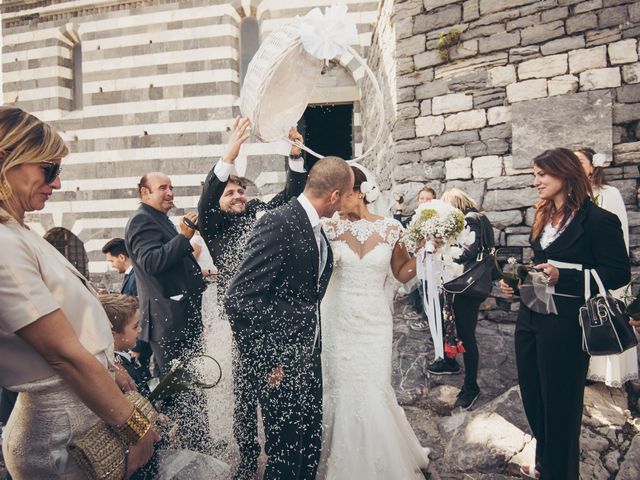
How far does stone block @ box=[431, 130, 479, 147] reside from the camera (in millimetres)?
6090

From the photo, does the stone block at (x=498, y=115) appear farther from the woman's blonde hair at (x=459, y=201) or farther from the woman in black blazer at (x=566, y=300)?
the woman in black blazer at (x=566, y=300)

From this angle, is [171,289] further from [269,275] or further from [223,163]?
[269,275]

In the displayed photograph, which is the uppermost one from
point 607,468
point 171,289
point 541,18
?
point 541,18

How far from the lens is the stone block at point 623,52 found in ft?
17.1

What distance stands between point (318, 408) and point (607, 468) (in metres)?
2.24

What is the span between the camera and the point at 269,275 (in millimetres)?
2367

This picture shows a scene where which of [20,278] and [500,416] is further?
[500,416]

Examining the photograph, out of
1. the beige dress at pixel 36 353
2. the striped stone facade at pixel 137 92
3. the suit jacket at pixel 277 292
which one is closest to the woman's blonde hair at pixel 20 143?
the beige dress at pixel 36 353

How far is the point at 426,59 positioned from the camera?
20.9ft

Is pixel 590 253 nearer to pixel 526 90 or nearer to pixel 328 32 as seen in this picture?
pixel 328 32

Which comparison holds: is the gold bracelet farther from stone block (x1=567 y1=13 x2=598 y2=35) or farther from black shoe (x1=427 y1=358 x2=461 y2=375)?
stone block (x1=567 y1=13 x2=598 y2=35)

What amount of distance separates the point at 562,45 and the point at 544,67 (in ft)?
1.04

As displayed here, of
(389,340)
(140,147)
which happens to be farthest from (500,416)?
(140,147)

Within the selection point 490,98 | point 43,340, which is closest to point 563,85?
point 490,98
